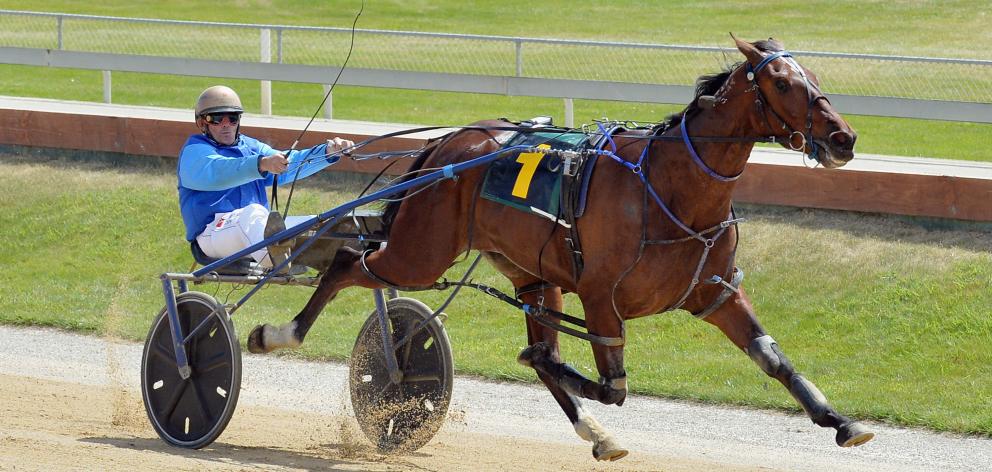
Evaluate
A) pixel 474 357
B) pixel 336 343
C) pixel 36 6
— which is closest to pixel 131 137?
pixel 336 343

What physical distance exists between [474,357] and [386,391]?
2.00m

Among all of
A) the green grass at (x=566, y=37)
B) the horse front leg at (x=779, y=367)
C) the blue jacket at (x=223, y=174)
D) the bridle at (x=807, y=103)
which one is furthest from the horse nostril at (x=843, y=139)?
the green grass at (x=566, y=37)

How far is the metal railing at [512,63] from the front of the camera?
11.3 metres

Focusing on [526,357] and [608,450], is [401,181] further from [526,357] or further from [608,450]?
[608,450]

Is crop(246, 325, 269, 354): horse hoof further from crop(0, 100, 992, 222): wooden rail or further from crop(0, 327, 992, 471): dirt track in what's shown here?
crop(0, 100, 992, 222): wooden rail

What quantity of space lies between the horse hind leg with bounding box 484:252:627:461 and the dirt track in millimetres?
438

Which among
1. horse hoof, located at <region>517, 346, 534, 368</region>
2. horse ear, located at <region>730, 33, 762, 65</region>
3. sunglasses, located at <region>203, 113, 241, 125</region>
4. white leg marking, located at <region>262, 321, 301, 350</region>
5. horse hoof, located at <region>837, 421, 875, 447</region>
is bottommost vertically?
white leg marking, located at <region>262, 321, 301, 350</region>

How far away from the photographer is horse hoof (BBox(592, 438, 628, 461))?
5605 mm

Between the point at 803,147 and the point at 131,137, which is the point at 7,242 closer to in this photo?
the point at 131,137

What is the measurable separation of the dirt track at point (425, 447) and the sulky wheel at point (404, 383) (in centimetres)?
12

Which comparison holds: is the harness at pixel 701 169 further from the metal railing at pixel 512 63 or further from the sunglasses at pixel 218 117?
the metal railing at pixel 512 63

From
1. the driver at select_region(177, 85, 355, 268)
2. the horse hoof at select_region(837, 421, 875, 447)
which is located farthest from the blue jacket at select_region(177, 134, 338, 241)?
the horse hoof at select_region(837, 421, 875, 447)

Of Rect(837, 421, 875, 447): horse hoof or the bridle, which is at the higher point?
the bridle

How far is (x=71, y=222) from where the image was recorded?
38.9 ft
